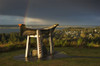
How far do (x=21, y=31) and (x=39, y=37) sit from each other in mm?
1497

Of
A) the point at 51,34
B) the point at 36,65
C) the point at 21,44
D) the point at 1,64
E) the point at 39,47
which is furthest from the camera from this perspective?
the point at 21,44

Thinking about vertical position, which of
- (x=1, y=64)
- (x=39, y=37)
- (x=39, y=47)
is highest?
(x=39, y=37)

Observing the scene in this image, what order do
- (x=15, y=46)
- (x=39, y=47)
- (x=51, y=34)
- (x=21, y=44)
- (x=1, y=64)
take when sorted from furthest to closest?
(x=21, y=44), (x=15, y=46), (x=51, y=34), (x=39, y=47), (x=1, y=64)

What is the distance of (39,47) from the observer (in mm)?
9172

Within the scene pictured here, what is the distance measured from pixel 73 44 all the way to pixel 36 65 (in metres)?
8.69

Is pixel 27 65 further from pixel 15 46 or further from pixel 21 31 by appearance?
pixel 15 46

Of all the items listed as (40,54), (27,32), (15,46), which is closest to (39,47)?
(40,54)

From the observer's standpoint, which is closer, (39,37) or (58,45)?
(39,37)

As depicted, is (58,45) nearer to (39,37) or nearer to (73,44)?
(73,44)

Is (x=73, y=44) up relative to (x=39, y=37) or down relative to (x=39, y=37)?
down

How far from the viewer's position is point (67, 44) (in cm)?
1551

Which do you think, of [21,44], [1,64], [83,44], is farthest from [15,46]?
[83,44]

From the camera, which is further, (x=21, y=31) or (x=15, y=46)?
(x=15, y=46)

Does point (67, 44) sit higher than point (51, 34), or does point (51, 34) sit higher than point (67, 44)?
point (51, 34)
